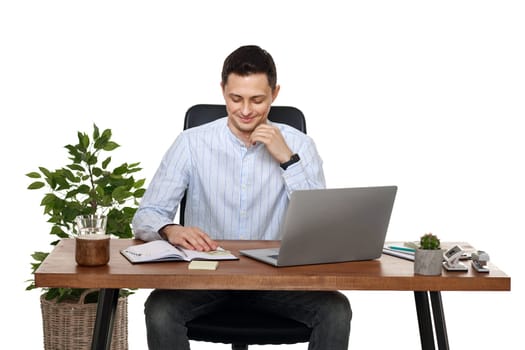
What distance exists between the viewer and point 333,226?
111 inches

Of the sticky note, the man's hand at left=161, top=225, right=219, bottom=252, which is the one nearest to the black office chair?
the man's hand at left=161, top=225, right=219, bottom=252

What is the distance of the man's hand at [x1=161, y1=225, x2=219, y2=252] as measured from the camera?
2992 millimetres

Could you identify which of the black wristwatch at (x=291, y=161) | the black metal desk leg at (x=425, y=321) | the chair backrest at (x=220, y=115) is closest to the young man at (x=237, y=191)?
the black wristwatch at (x=291, y=161)

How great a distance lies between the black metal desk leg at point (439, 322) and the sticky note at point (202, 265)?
0.71 metres

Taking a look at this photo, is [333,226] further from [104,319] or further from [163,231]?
[104,319]

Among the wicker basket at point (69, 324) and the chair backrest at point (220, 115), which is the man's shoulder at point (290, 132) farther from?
the wicker basket at point (69, 324)

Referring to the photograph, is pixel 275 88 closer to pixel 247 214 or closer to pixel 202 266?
pixel 247 214

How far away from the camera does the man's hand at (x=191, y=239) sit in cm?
299

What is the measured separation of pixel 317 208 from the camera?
2754 millimetres

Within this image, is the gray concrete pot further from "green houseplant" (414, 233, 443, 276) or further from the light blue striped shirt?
the light blue striped shirt

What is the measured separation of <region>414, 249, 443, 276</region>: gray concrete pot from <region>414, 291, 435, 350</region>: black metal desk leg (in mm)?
398

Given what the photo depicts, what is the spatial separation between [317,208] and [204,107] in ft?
3.68

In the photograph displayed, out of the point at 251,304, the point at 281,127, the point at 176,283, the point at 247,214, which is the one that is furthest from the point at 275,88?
the point at 176,283

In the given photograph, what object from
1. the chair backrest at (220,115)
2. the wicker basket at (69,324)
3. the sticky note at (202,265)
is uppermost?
the chair backrest at (220,115)
